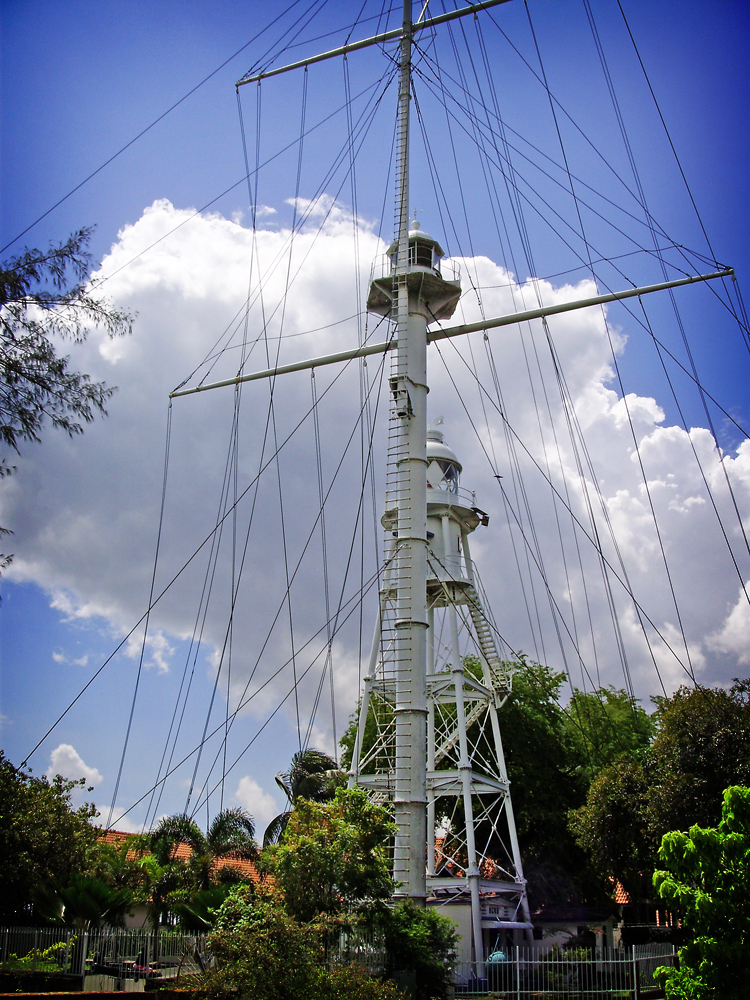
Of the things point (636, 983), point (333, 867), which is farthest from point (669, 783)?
point (333, 867)

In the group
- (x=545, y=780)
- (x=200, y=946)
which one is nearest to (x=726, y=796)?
(x=200, y=946)

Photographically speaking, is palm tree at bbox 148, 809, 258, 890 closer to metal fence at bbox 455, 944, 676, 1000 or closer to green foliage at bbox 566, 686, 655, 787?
metal fence at bbox 455, 944, 676, 1000

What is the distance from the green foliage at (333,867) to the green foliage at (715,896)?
4976 mm

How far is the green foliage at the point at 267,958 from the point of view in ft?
42.1

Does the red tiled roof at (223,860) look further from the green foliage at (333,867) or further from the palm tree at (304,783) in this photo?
the green foliage at (333,867)

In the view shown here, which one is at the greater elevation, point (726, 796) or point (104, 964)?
point (726, 796)

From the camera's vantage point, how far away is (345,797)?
57.2 feet

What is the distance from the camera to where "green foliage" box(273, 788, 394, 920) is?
15.7 m

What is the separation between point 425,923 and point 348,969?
3.29 m

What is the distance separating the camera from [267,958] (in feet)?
42.4

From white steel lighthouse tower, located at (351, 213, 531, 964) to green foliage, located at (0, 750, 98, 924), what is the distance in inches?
339

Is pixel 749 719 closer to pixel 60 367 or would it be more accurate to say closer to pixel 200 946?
pixel 200 946

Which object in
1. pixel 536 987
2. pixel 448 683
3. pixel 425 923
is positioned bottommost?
pixel 536 987

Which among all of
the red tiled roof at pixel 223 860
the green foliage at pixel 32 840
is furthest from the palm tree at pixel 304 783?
the green foliage at pixel 32 840
